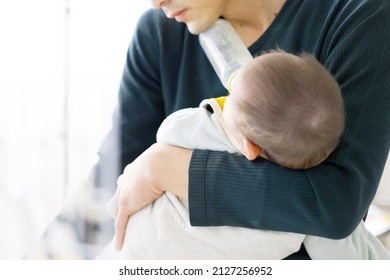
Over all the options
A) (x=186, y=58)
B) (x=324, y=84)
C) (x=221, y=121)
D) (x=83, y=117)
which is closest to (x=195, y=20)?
(x=186, y=58)

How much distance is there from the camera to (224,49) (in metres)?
1.12

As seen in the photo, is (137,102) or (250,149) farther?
(137,102)

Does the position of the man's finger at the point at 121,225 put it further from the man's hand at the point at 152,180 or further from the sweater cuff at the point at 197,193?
the sweater cuff at the point at 197,193

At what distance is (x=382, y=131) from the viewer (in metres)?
0.85

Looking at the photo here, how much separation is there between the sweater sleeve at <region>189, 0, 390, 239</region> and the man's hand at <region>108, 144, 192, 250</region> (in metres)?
0.04

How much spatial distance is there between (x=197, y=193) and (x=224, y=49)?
41 cm

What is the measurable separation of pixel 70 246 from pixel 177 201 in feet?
1.40

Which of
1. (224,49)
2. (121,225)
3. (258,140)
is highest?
(224,49)

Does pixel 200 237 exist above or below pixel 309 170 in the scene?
below

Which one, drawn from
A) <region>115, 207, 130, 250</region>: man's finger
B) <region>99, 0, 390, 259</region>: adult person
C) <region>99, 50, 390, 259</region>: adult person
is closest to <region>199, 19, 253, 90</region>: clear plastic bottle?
<region>99, 0, 390, 259</region>: adult person

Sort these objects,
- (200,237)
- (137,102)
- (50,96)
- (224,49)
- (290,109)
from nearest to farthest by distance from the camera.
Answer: (290,109), (200,237), (224,49), (137,102), (50,96)

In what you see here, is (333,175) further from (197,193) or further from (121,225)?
(121,225)

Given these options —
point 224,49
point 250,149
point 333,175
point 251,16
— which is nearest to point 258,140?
point 250,149

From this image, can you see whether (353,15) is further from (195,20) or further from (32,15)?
(32,15)
